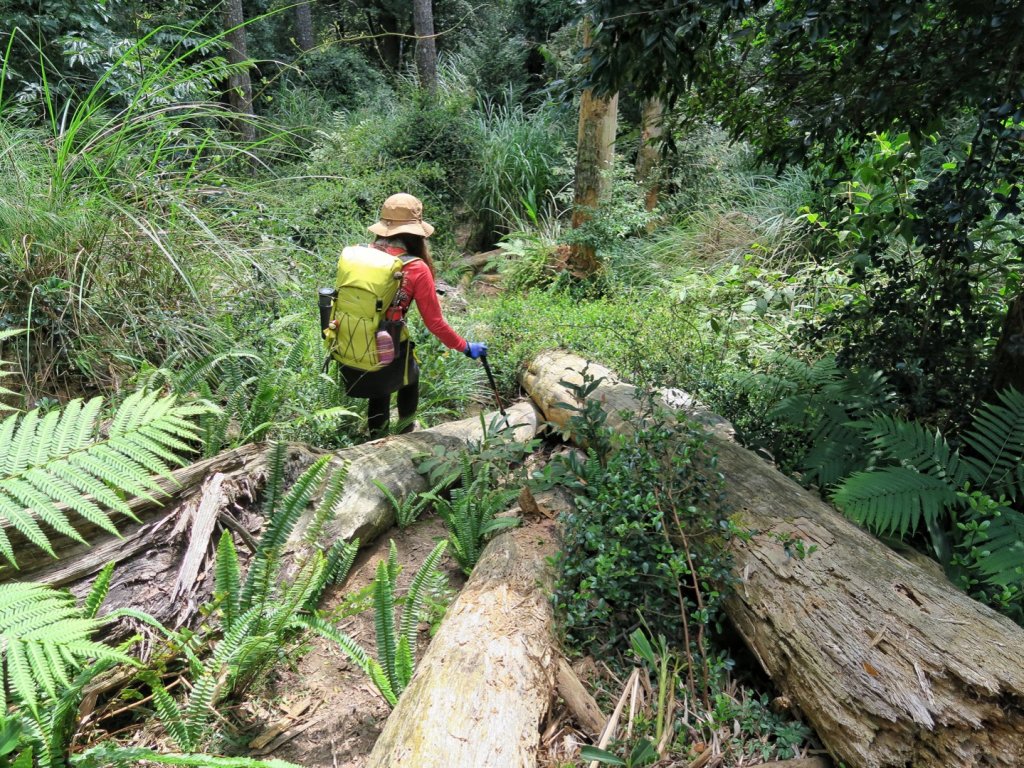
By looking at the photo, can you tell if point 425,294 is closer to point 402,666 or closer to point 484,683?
point 402,666

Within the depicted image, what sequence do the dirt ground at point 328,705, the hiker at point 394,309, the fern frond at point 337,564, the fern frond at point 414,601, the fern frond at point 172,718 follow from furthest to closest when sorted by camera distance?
the hiker at point 394,309, the fern frond at point 337,564, the fern frond at point 414,601, the dirt ground at point 328,705, the fern frond at point 172,718

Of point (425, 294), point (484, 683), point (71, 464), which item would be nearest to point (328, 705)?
point (484, 683)

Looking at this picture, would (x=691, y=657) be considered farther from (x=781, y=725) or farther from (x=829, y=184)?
(x=829, y=184)

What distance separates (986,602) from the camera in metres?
2.59

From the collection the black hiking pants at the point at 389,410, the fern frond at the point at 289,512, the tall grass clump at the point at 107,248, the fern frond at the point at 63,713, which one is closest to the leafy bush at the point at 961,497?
the fern frond at the point at 289,512

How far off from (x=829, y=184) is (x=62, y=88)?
31.4ft

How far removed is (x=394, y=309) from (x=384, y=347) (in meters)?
0.26

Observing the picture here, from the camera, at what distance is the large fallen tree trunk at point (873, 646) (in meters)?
1.97

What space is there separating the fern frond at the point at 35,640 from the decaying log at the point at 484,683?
87 centimetres

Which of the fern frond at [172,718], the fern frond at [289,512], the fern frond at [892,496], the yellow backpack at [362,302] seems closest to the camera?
the fern frond at [172,718]

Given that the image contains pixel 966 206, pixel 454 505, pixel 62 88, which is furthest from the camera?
pixel 62 88

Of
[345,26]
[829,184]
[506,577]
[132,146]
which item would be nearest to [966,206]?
[829,184]

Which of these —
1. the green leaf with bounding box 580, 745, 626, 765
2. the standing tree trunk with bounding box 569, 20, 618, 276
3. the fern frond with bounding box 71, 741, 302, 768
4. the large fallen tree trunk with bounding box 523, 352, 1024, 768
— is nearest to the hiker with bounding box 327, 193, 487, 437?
the large fallen tree trunk with bounding box 523, 352, 1024, 768

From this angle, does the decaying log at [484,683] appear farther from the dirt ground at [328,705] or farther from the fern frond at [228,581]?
the fern frond at [228,581]
